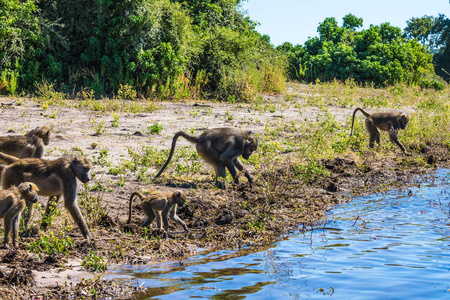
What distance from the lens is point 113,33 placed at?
20.0 metres

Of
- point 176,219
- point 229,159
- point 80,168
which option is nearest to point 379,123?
point 229,159

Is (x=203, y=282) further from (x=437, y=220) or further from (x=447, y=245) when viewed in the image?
(x=437, y=220)

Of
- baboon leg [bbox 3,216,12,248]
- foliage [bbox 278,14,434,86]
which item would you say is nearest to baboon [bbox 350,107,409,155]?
baboon leg [bbox 3,216,12,248]

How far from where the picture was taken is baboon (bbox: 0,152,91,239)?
704 centimetres

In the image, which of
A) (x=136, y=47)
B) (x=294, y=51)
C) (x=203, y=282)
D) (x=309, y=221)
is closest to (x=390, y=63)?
(x=294, y=51)

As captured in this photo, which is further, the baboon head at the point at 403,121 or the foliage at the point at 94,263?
the baboon head at the point at 403,121

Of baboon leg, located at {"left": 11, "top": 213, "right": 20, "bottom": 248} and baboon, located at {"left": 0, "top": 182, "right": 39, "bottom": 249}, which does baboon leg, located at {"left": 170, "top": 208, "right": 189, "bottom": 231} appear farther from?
baboon leg, located at {"left": 11, "top": 213, "right": 20, "bottom": 248}

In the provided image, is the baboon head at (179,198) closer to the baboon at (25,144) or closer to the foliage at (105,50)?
the baboon at (25,144)

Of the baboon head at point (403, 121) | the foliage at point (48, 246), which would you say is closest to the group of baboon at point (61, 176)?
the foliage at point (48, 246)

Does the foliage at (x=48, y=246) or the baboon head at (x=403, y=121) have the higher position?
the baboon head at (x=403, y=121)

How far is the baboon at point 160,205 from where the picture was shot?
7.66m

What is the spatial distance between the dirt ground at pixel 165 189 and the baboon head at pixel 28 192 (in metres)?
0.57

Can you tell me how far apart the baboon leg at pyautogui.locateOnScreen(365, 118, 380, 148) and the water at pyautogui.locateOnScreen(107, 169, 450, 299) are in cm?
525

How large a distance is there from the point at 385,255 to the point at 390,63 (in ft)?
84.1
